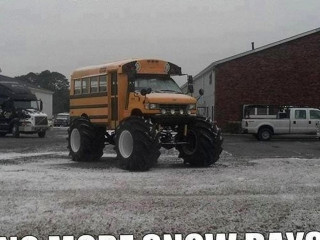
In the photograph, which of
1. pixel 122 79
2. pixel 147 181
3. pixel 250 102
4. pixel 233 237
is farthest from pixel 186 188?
pixel 250 102

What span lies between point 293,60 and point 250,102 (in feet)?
13.7

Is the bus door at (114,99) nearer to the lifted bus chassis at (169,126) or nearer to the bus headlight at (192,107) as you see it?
the lifted bus chassis at (169,126)

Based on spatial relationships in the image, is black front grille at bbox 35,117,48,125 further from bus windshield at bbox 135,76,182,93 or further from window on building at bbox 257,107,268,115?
bus windshield at bbox 135,76,182,93

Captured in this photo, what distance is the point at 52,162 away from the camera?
48.8 feet

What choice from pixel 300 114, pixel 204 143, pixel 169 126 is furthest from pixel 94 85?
pixel 300 114

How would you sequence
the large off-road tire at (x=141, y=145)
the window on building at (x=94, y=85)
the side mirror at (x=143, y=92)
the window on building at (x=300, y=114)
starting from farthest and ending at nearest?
the window on building at (x=300, y=114) → the window on building at (x=94, y=85) → the side mirror at (x=143, y=92) → the large off-road tire at (x=141, y=145)

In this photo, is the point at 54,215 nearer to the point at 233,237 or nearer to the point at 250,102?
the point at 233,237

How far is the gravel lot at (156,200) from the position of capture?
671cm

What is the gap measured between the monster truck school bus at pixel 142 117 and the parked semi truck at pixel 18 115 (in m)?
17.7

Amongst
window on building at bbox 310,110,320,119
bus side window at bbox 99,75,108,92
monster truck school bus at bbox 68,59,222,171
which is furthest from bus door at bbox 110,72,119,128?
window on building at bbox 310,110,320,119

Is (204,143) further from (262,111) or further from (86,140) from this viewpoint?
(262,111)

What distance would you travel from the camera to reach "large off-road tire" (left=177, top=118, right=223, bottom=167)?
13.7 meters

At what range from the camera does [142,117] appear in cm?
1317

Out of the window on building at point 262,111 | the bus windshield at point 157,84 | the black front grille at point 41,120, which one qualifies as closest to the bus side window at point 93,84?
the bus windshield at point 157,84
